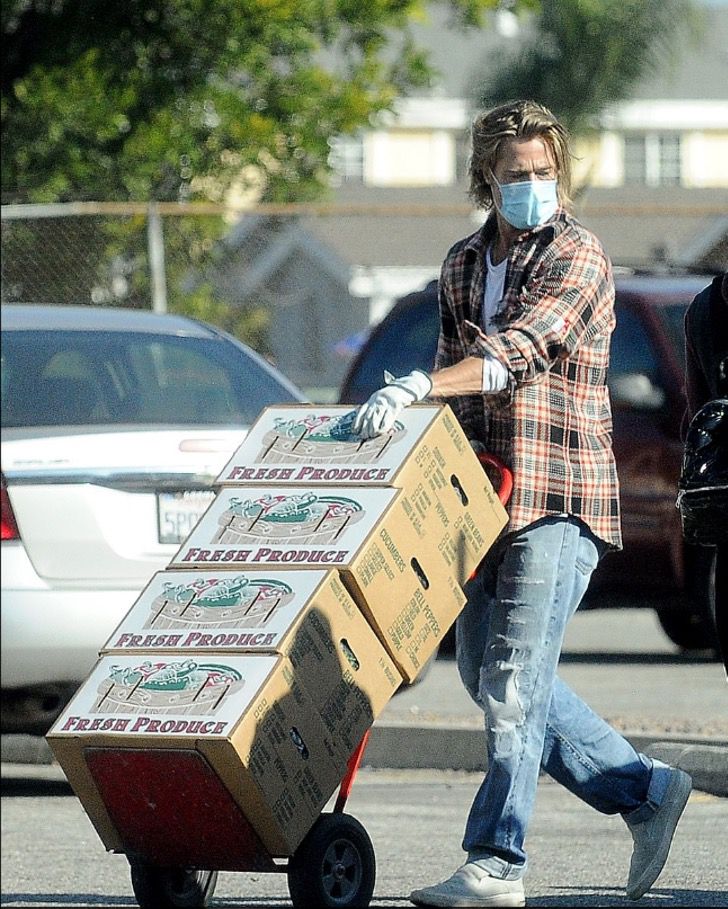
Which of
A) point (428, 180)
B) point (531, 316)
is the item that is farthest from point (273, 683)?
point (428, 180)

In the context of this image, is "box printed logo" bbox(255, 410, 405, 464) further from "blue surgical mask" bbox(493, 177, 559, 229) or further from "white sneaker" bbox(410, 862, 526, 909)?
"white sneaker" bbox(410, 862, 526, 909)

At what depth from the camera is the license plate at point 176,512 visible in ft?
23.8

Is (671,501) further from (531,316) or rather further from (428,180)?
(428,180)

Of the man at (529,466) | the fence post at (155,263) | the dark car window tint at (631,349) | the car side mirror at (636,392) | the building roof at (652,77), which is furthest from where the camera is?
the building roof at (652,77)

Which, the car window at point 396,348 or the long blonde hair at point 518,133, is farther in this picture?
the car window at point 396,348

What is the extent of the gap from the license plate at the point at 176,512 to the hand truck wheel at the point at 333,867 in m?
2.69

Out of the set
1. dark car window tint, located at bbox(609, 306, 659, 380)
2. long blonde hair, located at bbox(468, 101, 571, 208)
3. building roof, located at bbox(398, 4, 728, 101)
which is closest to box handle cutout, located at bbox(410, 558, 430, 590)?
long blonde hair, located at bbox(468, 101, 571, 208)

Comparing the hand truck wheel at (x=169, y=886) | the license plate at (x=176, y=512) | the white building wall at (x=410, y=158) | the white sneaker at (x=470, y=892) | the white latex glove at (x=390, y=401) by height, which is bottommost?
the white building wall at (x=410, y=158)

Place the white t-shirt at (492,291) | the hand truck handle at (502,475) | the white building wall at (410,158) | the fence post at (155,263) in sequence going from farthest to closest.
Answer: the white building wall at (410,158)
the fence post at (155,263)
the white t-shirt at (492,291)
the hand truck handle at (502,475)

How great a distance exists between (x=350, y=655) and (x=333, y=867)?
482 millimetres

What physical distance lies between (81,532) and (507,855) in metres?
2.93

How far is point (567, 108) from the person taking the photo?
47.1m

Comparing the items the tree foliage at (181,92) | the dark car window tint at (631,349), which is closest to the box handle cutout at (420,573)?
the dark car window tint at (631,349)

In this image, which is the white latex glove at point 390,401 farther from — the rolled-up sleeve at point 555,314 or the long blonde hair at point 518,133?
the long blonde hair at point 518,133
